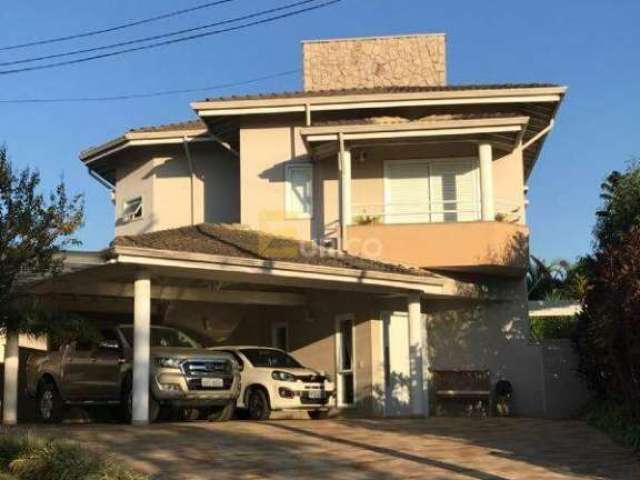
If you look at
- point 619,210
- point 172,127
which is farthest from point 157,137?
point 619,210

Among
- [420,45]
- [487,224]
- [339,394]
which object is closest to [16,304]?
[339,394]

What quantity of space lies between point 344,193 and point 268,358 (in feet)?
15.2

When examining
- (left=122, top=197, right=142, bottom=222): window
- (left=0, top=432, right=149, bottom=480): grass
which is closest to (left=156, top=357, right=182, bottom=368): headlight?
(left=0, top=432, right=149, bottom=480): grass

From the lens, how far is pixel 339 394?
2158 centimetres

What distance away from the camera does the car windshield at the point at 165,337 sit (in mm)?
17656

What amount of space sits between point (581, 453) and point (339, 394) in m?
9.69

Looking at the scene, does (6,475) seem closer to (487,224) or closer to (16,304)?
(16,304)

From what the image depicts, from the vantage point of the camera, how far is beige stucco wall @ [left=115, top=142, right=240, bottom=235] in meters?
24.9

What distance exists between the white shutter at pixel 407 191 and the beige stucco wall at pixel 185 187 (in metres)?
4.54

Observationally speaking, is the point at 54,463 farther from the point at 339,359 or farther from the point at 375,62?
the point at 375,62

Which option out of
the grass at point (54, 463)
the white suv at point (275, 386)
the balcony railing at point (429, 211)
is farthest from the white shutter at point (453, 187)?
the grass at point (54, 463)

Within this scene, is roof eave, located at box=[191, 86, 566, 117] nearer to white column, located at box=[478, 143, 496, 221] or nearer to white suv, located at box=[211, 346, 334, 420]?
white column, located at box=[478, 143, 496, 221]

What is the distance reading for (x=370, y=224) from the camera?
2141 cm

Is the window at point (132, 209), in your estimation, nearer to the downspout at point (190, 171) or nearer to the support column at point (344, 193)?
the downspout at point (190, 171)
